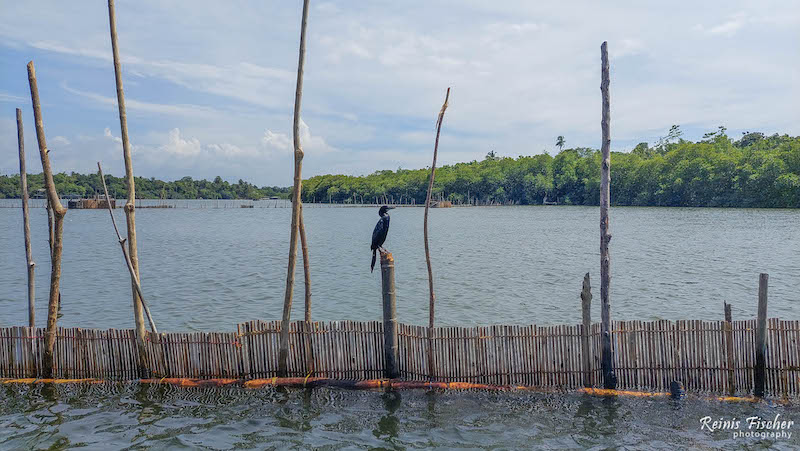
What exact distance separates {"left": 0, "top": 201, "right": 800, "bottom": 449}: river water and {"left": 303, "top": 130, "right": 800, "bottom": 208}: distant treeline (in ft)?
171

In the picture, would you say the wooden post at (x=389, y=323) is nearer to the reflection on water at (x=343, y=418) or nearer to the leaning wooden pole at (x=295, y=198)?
the reflection on water at (x=343, y=418)

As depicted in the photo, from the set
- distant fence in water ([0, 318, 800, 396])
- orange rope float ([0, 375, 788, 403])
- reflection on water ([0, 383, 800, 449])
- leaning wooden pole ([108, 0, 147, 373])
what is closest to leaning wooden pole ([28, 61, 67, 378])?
distant fence in water ([0, 318, 800, 396])

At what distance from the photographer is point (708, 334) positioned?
7.61m

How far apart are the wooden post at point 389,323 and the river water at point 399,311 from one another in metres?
0.49

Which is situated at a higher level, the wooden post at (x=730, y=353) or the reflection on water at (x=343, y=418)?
the wooden post at (x=730, y=353)

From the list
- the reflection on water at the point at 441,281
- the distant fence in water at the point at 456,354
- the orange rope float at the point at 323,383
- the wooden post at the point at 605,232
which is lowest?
the reflection on water at the point at 441,281

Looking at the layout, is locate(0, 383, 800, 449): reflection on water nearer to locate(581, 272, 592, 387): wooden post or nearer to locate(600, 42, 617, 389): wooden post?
locate(581, 272, 592, 387): wooden post

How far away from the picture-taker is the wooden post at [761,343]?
7453 millimetres

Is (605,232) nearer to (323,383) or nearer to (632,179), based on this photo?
(323,383)

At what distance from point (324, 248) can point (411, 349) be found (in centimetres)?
3214

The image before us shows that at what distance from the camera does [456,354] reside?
317 inches

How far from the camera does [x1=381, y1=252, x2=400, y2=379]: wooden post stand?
807 centimetres

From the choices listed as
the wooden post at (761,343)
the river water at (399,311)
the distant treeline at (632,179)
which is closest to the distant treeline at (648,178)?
the distant treeline at (632,179)

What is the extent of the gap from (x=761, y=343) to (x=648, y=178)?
380ft
